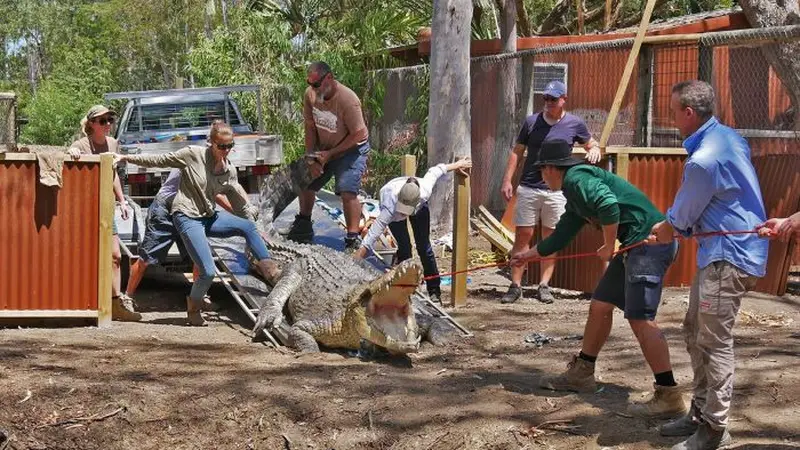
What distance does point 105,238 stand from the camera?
7.57m

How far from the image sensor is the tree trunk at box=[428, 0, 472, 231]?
1189cm

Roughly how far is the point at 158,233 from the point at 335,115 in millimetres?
1920

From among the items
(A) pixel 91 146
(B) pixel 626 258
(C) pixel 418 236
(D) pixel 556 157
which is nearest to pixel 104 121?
(A) pixel 91 146

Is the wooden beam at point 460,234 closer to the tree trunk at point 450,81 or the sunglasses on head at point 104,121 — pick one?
the sunglasses on head at point 104,121

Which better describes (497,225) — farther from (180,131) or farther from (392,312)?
(180,131)

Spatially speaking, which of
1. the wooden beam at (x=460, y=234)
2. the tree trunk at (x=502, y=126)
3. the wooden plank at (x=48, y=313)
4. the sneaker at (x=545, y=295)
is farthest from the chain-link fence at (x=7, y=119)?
the tree trunk at (x=502, y=126)

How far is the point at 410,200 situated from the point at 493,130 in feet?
17.9

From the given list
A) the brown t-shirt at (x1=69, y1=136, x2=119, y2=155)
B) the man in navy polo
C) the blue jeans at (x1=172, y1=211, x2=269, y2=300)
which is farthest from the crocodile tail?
the man in navy polo

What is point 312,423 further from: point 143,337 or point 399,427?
point 143,337

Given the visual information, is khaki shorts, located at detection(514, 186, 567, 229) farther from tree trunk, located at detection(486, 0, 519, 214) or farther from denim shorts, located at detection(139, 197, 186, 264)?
tree trunk, located at detection(486, 0, 519, 214)

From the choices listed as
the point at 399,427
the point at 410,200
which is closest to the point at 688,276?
the point at 410,200

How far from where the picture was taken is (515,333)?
7730 mm

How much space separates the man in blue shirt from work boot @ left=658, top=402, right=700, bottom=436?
0.25 metres

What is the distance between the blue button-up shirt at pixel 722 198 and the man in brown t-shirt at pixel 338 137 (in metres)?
4.40
